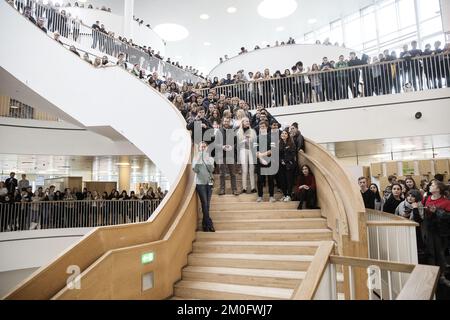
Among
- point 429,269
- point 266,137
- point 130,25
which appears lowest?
point 429,269

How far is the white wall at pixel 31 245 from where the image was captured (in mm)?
10695

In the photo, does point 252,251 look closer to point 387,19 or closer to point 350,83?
point 350,83

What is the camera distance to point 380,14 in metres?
17.4

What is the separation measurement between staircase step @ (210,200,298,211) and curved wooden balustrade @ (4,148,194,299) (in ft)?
2.51

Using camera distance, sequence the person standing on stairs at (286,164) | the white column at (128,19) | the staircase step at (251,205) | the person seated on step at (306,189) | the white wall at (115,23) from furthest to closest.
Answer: the white wall at (115,23), the white column at (128,19), the person standing on stairs at (286,164), the staircase step at (251,205), the person seated on step at (306,189)

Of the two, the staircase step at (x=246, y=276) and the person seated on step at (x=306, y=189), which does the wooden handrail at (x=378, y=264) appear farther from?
the person seated on step at (x=306, y=189)

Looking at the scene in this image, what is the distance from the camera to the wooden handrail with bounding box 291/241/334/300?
7.21ft

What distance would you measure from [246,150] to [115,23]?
14744 mm

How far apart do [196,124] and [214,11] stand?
14738 millimetres

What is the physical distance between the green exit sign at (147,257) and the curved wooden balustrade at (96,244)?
0.21 meters

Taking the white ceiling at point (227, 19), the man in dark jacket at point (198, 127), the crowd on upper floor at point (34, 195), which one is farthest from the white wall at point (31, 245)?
the white ceiling at point (227, 19)

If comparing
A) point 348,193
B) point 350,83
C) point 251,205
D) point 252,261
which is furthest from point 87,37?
point 348,193

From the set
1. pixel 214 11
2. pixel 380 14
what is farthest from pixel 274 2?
pixel 380 14
